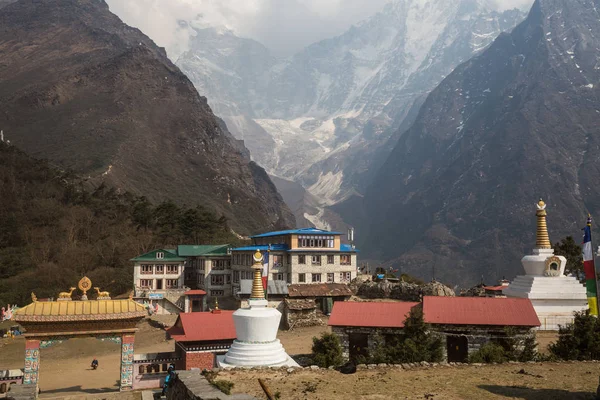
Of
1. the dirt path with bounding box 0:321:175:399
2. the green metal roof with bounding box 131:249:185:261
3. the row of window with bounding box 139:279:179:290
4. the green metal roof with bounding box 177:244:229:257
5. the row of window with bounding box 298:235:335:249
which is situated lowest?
the dirt path with bounding box 0:321:175:399

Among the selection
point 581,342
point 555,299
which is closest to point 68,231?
point 555,299

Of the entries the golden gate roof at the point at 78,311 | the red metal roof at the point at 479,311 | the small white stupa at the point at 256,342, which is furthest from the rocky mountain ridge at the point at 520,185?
the golden gate roof at the point at 78,311

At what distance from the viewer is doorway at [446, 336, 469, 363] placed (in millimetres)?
28877

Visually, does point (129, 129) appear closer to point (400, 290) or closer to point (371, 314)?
point (400, 290)

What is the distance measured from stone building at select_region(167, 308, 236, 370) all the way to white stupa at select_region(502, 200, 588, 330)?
20769 millimetres

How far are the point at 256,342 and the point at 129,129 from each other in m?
135

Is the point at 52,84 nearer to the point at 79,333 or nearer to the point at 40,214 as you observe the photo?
the point at 40,214

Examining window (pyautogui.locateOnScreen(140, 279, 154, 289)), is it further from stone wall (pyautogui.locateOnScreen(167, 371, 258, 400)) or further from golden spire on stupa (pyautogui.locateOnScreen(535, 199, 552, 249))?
stone wall (pyautogui.locateOnScreen(167, 371, 258, 400))

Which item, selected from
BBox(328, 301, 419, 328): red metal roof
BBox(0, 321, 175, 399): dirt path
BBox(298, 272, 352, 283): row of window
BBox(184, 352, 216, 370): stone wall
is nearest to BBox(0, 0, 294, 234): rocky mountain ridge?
BBox(298, 272, 352, 283): row of window

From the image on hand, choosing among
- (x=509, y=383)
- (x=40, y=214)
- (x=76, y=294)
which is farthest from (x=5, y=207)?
(x=509, y=383)

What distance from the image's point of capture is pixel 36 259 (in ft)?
231

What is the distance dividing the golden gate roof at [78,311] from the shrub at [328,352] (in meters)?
8.99

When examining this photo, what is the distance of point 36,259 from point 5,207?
18.2 m

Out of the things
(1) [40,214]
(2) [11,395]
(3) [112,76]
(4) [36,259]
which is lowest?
(2) [11,395]
